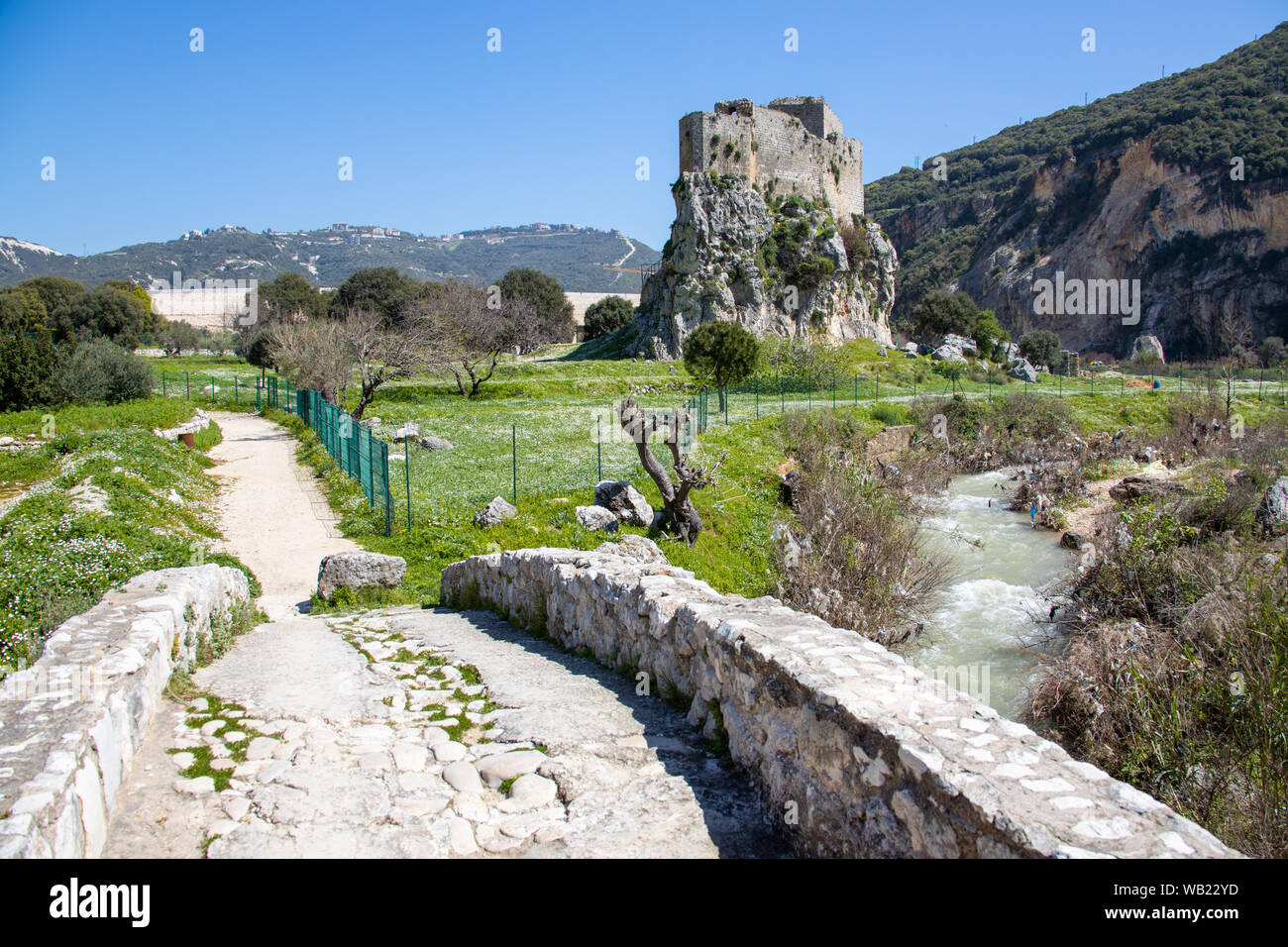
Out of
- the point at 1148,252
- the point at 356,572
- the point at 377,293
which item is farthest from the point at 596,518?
the point at 1148,252

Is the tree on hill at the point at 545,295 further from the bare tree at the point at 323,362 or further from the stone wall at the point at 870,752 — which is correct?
the stone wall at the point at 870,752

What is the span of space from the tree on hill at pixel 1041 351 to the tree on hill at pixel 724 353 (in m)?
32.2

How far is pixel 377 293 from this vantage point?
68.8 m

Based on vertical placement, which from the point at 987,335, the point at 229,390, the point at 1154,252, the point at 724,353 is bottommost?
the point at 229,390

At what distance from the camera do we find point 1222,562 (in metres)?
11.1

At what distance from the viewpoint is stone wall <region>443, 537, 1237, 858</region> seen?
2.68 meters

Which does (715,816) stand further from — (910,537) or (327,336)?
(327,336)

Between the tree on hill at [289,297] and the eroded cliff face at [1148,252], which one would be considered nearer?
the tree on hill at [289,297]

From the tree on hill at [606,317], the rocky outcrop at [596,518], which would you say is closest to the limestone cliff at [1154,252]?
the tree on hill at [606,317]

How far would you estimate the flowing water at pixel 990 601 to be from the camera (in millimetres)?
10836

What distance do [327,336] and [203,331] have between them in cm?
6711

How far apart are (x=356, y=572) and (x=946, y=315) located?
56814 millimetres

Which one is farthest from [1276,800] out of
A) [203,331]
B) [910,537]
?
[203,331]

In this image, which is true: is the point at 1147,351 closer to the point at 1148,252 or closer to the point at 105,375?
the point at 1148,252
